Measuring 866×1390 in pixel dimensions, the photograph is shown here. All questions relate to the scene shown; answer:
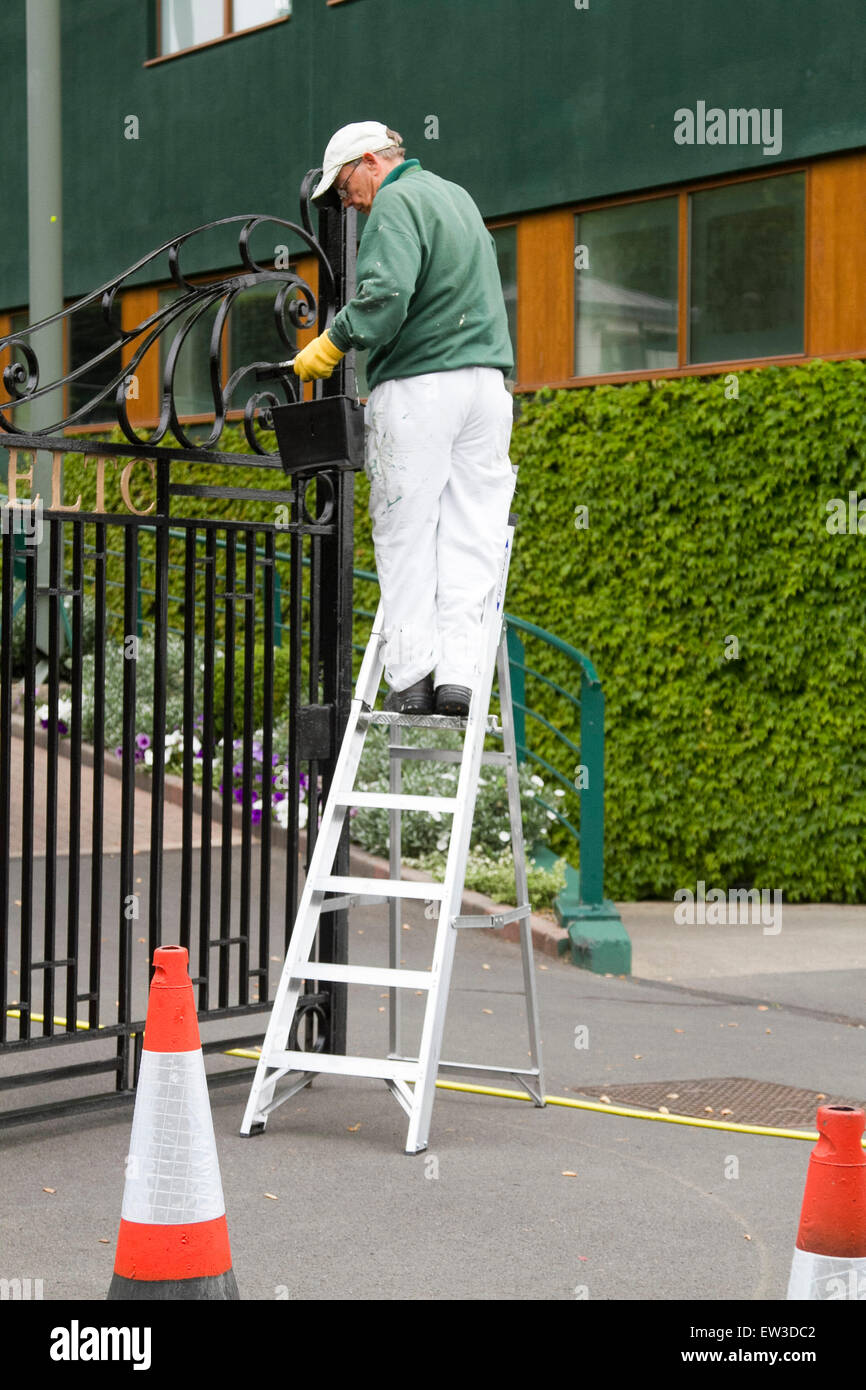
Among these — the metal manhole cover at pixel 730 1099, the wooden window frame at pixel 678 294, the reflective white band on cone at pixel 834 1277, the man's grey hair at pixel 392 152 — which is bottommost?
the metal manhole cover at pixel 730 1099

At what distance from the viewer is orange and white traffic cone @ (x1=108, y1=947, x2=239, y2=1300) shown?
3.44 meters

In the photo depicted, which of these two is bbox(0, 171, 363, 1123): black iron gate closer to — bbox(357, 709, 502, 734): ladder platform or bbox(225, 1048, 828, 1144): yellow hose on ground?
bbox(357, 709, 502, 734): ladder platform

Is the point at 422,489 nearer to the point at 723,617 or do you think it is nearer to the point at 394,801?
the point at 394,801

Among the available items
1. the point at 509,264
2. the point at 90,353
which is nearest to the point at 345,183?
the point at 509,264

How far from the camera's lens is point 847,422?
10469 millimetres

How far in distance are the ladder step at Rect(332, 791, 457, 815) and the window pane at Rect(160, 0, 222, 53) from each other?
38.4 feet

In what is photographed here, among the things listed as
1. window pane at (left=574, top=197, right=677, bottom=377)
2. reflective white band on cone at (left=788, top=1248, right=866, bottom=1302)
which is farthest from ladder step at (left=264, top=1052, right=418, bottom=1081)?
window pane at (left=574, top=197, right=677, bottom=377)

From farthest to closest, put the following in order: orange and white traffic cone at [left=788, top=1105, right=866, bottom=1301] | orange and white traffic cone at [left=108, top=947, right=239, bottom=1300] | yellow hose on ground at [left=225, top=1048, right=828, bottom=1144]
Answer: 1. yellow hose on ground at [left=225, top=1048, right=828, bottom=1144]
2. orange and white traffic cone at [left=108, top=947, right=239, bottom=1300]
3. orange and white traffic cone at [left=788, top=1105, right=866, bottom=1301]

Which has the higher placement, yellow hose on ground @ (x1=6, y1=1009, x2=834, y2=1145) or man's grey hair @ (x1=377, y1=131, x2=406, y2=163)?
man's grey hair @ (x1=377, y1=131, x2=406, y2=163)

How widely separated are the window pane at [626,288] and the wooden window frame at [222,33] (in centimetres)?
399

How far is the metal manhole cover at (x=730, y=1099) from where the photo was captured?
573 cm

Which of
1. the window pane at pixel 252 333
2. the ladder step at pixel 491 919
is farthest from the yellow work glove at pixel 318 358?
the window pane at pixel 252 333

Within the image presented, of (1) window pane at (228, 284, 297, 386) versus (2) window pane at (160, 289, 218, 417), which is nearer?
(1) window pane at (228, 284, 297, 386)

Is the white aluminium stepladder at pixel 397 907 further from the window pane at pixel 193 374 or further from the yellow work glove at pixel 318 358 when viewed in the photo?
the window pane at pixel 193 374
